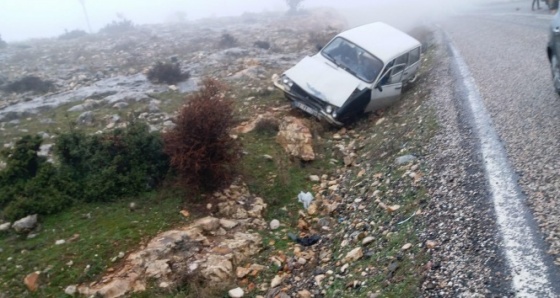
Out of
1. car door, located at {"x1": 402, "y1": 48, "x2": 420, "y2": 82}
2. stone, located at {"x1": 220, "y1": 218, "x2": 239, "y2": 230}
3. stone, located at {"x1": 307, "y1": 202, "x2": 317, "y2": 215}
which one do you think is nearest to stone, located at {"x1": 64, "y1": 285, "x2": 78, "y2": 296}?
stone, located at {"x1": 220, "y1": 218, "x2": 239, "y2": 230}

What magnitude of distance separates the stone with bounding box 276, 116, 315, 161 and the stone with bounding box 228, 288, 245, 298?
132 inches

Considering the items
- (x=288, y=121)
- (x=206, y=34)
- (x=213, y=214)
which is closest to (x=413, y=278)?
(x=213, y=214)

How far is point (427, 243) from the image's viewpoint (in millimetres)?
3824

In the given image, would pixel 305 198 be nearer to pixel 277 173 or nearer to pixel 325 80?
Answer: pixel 277 173

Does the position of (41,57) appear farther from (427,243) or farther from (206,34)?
(427,243)

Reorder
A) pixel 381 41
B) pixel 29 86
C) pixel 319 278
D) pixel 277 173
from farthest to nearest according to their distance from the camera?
pixel 29 86
pixel 381 41
pixel 277 173
pixel 319 278

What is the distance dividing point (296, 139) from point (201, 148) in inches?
88.7

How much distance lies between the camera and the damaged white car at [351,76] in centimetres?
856

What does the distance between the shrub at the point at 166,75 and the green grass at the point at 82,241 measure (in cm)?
850

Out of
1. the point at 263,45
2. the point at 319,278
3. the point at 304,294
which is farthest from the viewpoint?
the point at 263,45

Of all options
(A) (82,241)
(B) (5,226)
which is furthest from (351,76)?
→ (B) (5,226)

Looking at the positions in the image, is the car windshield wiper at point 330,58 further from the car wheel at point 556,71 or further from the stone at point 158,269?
the stone at point 158,269

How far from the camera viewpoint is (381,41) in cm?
969

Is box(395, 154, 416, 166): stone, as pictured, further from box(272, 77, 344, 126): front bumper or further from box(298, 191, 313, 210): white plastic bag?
box(272, 77, 344, 126): front bumper
